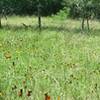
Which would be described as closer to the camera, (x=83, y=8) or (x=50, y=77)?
(x=50, y=77)

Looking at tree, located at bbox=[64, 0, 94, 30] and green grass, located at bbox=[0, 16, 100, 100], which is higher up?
green grass, located at bbox=[0, 16, 100, 100]

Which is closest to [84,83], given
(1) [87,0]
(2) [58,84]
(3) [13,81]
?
(2) [58,84]

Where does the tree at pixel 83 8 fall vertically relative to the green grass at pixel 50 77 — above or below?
below

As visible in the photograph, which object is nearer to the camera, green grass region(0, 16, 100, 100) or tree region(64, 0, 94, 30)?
green grass region(0, 16, 100, 100)

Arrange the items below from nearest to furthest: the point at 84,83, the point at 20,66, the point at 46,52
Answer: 1. the point at 84,83
2. the point at 20,66
3. the point at 46,52

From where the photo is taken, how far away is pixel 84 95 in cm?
482

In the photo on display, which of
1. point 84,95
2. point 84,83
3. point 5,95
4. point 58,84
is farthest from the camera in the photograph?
point 84,83

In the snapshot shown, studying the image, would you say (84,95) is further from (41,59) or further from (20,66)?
(41,59)

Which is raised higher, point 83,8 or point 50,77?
point 50,77

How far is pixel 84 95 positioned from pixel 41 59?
3.06 meters

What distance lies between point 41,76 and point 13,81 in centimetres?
63

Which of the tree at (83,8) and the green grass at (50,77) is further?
the tree at (83,8)

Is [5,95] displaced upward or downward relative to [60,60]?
upward

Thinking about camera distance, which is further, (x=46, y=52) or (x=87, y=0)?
(x=87, y=0)
